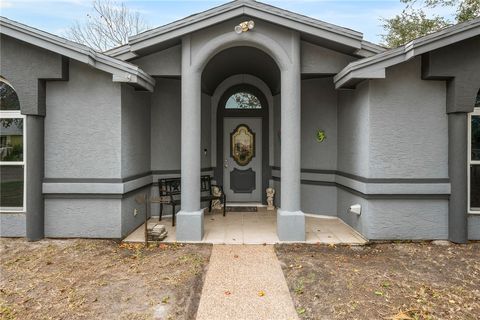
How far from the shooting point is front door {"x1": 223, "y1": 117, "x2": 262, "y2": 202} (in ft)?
26.4

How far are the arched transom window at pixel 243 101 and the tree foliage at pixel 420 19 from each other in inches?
391

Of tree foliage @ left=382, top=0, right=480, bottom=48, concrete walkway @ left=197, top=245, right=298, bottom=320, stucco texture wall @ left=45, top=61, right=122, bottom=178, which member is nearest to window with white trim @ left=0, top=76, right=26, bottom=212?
stucco texture wall @ left=45, top=61, right=122, bottom=178

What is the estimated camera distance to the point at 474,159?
5.10 m

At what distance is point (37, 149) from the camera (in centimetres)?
495

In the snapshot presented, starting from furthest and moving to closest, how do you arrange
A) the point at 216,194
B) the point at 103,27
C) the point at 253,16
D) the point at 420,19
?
1. the point at 103,27
2. the point at 420,19
3. the point at 216,194
4. the point at 253,16

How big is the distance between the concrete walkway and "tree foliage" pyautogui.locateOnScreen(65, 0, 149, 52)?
57.5 feet

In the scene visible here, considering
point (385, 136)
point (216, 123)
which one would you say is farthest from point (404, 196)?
point (216, 123)

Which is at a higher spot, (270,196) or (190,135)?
(190,135)

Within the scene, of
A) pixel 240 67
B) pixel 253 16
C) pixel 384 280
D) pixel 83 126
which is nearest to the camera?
pixel 384 280

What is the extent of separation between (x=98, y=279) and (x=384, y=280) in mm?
3527

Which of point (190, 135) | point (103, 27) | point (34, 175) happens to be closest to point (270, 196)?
point (190, 135)

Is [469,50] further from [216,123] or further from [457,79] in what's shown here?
[216,123]

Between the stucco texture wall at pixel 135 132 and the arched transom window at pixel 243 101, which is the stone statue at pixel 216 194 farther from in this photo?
the arched transom window at pixel 243 101

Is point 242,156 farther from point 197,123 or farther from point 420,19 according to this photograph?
point 420,19
